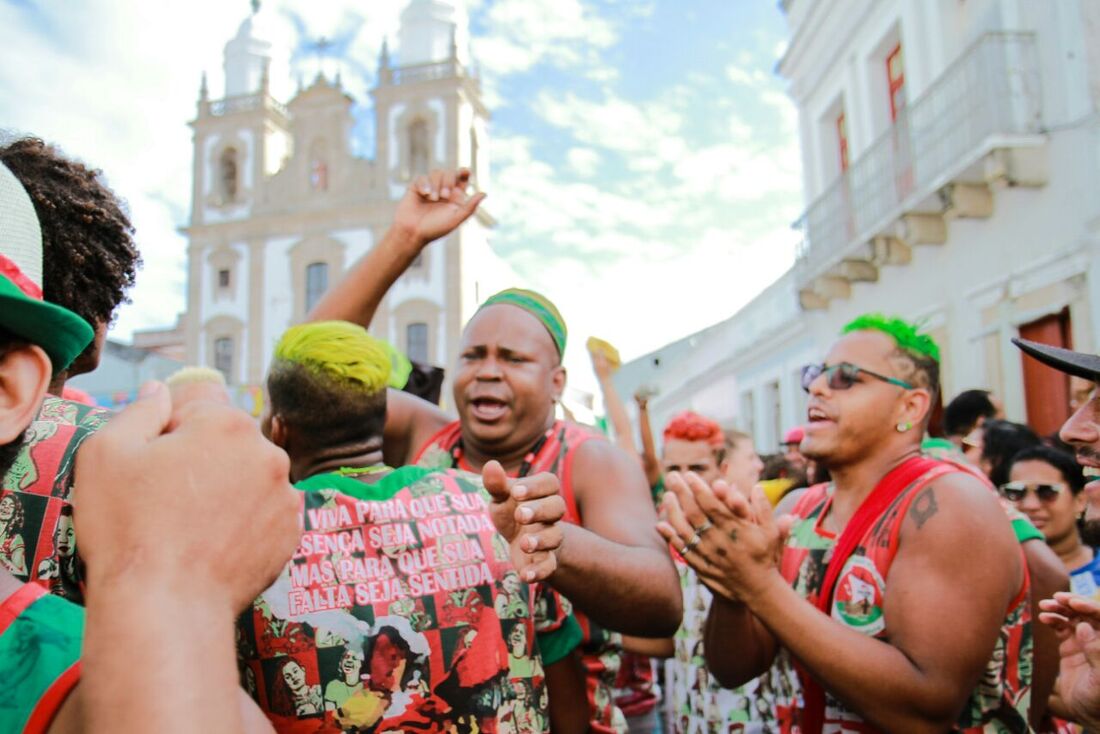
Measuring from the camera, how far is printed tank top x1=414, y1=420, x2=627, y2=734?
231 centimetres

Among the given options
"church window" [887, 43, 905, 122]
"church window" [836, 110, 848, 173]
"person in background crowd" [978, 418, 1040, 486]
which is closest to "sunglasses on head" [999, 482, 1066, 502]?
"person in background crowd" [978, 418, 1040, 486]

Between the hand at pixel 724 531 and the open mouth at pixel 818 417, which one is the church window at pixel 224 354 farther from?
the hand at pixel 724 531

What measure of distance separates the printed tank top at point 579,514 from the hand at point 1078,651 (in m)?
1.08

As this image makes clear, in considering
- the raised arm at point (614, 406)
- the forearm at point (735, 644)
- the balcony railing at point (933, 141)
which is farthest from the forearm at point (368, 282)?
the balcony railing at point (933, 141)

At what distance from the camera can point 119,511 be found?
810mm

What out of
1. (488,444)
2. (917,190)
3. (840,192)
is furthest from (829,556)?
(840,192)

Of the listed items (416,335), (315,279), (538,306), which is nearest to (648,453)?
(538,306)

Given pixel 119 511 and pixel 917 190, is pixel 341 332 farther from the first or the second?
pixel 917 190

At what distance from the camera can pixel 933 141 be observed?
956 centimetres

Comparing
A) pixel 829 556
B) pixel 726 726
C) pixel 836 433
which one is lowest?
pixel 726 726

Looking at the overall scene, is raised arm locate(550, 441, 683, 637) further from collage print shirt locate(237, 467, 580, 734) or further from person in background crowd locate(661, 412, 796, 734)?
person in background crowd locate(661, 412, 796, 734)

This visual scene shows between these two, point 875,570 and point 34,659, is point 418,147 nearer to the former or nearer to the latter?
point 875,570

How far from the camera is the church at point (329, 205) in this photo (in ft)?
107

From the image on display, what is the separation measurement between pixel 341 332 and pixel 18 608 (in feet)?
3.73
